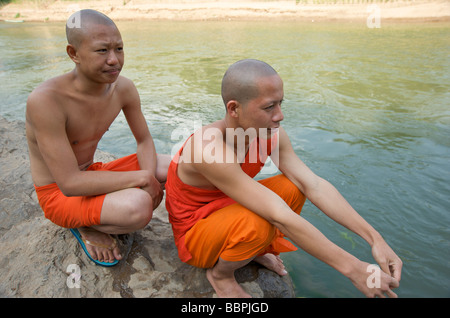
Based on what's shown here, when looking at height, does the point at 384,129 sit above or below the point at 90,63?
below

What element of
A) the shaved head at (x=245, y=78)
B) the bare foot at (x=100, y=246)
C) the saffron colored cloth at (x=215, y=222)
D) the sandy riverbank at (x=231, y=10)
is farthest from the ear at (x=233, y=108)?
the sandy riverbank at (x=231, y=10)

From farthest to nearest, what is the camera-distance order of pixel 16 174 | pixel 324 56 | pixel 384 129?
pixel 324 56, pixel 384 129, pixel 16 174

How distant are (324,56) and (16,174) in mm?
7707

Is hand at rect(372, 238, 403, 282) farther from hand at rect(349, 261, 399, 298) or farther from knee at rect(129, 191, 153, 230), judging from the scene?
knee at rect(129, 191, 153, 230)

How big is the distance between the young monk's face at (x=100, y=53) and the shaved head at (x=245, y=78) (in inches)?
25.0

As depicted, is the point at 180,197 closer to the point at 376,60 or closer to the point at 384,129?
the point at 384,129

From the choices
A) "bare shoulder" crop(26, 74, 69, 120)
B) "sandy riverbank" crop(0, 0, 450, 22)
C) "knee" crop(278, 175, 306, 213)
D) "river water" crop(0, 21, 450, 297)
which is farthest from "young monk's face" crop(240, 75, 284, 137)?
"sandy riverbank" crop(0, 0, 450, 22)

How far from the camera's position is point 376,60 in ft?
27.3

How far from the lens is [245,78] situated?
1818 mm

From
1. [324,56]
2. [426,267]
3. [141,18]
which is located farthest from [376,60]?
[141,18]

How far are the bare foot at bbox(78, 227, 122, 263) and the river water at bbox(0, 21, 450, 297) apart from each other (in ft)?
3.65

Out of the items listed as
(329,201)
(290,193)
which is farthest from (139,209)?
(329,201)

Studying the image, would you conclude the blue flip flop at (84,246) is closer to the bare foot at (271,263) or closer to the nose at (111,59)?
→ the bare foot at (271,263)

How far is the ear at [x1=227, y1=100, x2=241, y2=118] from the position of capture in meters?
1.89
